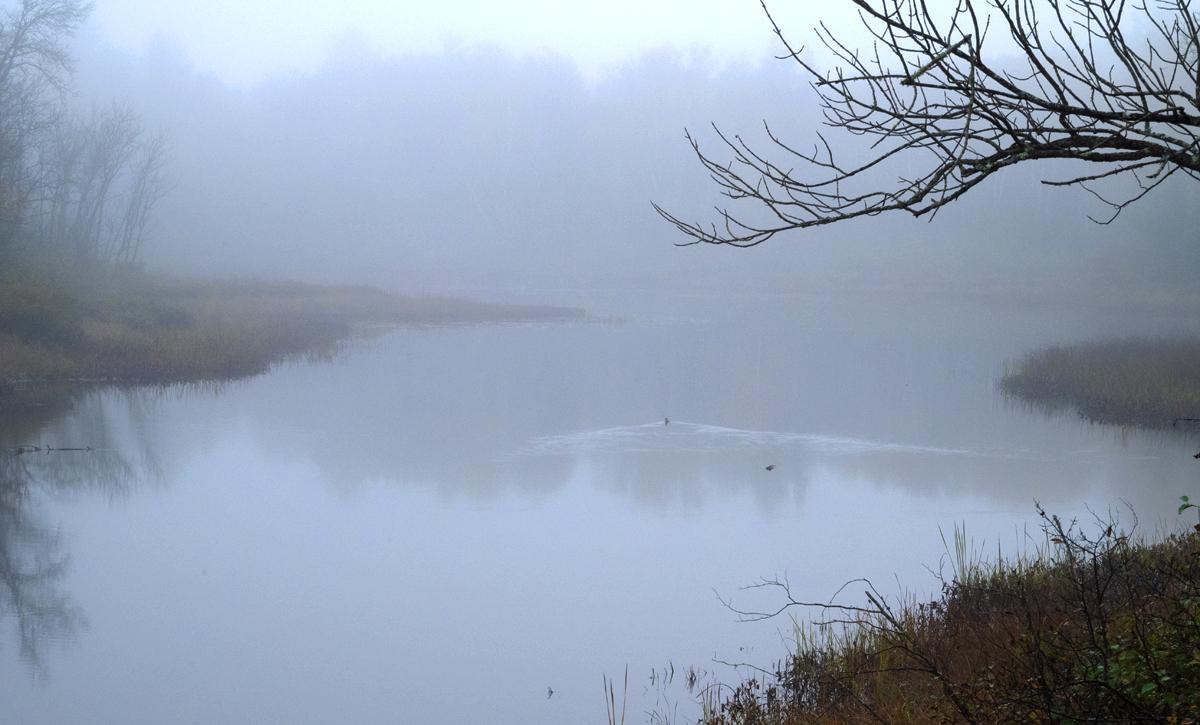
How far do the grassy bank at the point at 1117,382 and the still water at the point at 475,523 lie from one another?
2.53 ft

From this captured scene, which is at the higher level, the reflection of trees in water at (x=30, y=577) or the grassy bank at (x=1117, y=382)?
the grassy bank at (x=1117, y=382)

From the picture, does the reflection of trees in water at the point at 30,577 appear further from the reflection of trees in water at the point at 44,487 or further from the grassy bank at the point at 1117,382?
the grassy bank at the point at 1117,382

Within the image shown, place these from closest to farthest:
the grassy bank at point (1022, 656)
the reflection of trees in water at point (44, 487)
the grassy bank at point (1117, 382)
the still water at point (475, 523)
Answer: the grassy bank at point (1022, 656) → the still water at point (475, 523) → the reflection of trees in water at point (44, 487) → the grassy bank at point (1117, 382)

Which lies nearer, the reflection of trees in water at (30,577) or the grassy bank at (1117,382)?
the reflection of trees in water at (30,577)

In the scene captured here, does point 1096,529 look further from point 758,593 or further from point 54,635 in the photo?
point 54,635

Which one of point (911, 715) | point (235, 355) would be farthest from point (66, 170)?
point (911, 715)

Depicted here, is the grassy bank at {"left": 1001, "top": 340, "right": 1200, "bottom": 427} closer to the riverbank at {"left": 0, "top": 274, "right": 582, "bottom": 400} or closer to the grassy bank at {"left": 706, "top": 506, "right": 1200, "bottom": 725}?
the grassy bank at {"left": 706, "top": 506, "right": 1200, "bottom": 725}

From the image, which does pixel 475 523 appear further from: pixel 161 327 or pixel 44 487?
pixel 161 327

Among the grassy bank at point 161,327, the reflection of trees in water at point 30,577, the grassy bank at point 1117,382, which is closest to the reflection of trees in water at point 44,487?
the reflection of trees in water at point 30,577

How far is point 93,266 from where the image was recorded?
33.8 meters

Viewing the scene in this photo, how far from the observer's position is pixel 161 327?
2228 centimetres

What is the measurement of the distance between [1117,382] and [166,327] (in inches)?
727

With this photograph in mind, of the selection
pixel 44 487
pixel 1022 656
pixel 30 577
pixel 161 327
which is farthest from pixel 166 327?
pixel 1022 656

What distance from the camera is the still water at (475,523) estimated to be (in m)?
7.03
